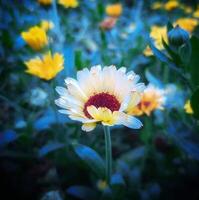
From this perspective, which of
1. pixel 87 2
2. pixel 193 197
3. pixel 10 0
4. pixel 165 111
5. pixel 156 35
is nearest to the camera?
pixel 193 197

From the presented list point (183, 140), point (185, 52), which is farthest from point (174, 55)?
point (183, 140)

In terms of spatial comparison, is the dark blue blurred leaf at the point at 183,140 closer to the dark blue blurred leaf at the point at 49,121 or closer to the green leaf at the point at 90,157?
the green leaf at the point at 90,157

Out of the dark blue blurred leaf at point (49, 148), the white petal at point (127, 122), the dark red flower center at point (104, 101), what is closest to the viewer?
the white petal at point (127, 122)

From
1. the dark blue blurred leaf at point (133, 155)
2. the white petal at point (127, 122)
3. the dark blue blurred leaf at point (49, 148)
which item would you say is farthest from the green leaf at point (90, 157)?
the dark blue blurred leaf at point (133, 155)

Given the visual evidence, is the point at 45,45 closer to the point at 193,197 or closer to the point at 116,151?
the point at 116,151

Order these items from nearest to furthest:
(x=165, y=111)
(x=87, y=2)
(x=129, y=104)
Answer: (x=129, y=104) → (x=165, y=111) → (x=87, y=2)

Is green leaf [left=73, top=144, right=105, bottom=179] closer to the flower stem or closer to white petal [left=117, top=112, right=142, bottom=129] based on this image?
the flower stem

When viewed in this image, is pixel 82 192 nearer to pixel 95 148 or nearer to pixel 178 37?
pixel 95 148

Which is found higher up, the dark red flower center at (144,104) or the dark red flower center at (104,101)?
the dark red flower center at (144,104)

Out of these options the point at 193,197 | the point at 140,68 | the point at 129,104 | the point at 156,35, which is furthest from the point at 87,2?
the point at 129,104
